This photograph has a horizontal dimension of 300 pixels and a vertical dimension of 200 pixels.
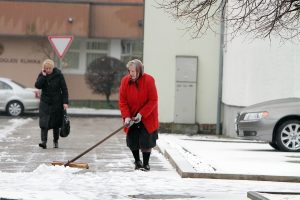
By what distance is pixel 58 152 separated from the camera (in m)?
18.0

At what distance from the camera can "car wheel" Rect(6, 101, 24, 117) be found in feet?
113

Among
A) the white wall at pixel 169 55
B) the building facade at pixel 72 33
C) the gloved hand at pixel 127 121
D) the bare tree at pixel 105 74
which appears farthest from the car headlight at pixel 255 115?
the building facade at pixel 72 33

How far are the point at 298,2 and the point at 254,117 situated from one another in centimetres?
757

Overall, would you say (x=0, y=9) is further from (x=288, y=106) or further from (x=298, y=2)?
(x=298, y=2)

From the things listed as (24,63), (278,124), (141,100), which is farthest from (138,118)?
(24,63)

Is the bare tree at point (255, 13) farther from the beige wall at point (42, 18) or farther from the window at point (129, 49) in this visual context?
the window at point (129, 49)

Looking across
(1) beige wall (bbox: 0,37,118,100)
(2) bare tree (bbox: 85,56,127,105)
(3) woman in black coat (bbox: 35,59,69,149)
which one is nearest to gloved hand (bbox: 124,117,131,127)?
(3) woman in black coat (bbox: 35,59,69,149)

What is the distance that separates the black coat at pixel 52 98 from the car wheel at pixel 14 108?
1595 centimetres

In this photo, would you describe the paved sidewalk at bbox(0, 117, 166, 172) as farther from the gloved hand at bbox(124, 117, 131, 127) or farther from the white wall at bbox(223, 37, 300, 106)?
the white wall at bbox(223, 37, 300, 106)

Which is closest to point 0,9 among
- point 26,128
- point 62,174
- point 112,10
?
point 112,10

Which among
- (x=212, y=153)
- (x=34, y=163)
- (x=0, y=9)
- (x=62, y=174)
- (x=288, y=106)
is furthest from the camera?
(x=0, y=9)

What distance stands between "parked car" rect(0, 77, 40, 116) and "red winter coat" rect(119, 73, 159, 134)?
20502mm

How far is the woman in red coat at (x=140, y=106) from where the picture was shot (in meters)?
14.4

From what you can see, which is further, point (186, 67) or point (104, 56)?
point (104, 56)
